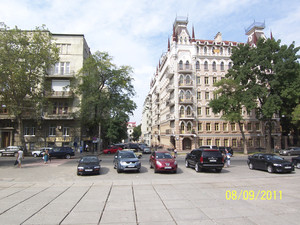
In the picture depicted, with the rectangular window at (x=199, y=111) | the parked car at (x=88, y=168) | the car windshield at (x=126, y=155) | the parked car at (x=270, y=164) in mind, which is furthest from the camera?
the rectangular window at (x=199, y=111)

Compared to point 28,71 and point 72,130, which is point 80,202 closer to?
point 28,71

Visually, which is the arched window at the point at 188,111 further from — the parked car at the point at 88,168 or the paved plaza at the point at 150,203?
the paved plaza at the point at 150,203

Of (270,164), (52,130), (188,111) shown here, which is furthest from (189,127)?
(270,164)

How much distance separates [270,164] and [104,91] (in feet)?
95.9

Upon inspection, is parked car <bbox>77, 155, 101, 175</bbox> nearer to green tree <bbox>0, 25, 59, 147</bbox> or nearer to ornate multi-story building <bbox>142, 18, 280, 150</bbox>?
green tree <bbox>0, 25, 59, 147</bbox>

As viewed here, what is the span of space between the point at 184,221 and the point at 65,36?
140ft

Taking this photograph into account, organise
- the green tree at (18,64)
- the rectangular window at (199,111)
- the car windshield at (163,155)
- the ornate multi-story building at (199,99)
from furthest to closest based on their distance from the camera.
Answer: the rectangular window at (199,111)
the ornate multi-story building at (199,99)
the green tree at (18,64)
the car windshield at (163,155)

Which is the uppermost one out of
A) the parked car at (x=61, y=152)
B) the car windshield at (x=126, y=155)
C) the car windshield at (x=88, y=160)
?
the car windshield at (x=126, y=155)

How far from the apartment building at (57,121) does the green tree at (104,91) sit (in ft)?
9.81

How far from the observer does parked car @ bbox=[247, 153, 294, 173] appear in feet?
49.0

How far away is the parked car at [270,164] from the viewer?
14930 mm

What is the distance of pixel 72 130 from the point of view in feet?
125

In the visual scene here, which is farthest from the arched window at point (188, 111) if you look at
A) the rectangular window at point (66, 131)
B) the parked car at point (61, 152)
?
the parked car at point (61, 152)

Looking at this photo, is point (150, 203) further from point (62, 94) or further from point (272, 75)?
point (272, 75)
